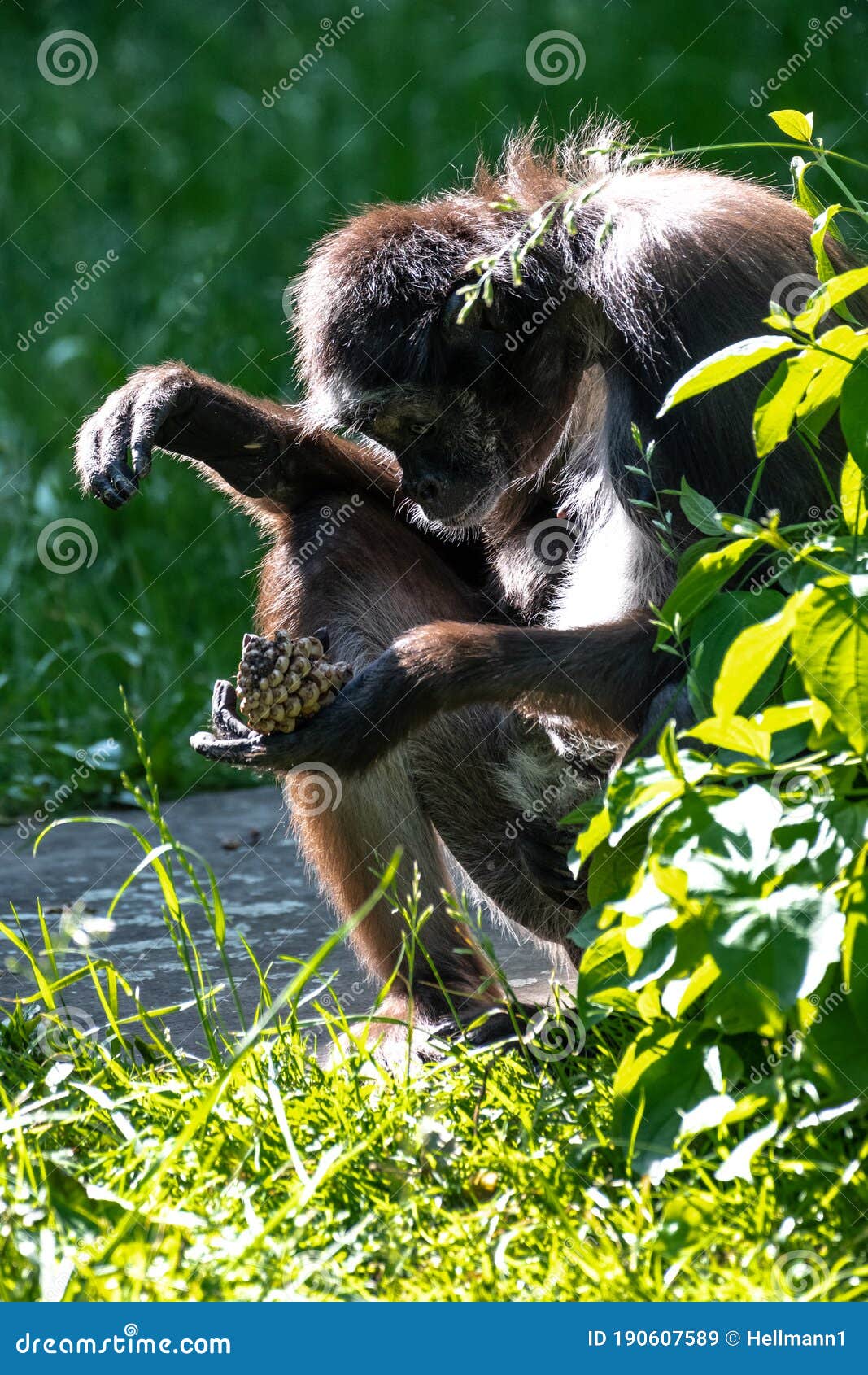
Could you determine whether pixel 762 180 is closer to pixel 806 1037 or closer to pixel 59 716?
pixel 806 1037

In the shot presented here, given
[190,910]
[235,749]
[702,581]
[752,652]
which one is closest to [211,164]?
[190,910]

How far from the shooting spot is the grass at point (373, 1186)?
2.54 meters

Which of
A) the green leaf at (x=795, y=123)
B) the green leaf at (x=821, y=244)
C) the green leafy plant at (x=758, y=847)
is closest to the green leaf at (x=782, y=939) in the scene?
the green leafy plant at (x=758, y=847)

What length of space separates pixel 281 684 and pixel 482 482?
814mm

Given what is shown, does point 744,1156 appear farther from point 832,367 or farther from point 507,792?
point 507,792

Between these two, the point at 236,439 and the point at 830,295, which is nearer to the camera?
the point at 830,295

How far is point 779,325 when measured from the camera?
8.54 feet

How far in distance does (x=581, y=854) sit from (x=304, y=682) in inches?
42.0

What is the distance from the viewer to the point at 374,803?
3.99 m

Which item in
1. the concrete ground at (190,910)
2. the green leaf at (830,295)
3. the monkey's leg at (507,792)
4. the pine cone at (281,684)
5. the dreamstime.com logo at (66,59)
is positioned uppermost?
the dreamstime.com logo at (66,59)

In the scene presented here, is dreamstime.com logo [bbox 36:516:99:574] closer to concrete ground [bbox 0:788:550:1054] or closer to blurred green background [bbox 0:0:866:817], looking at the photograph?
blurred green background [bbox 0:0:866:817]

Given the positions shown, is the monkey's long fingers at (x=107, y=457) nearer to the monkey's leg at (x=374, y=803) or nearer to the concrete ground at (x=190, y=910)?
the monkey's leg at (x=374, y=803)

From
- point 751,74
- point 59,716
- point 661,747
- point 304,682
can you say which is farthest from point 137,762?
point 751,74

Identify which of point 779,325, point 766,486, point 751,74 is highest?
point 751,74
